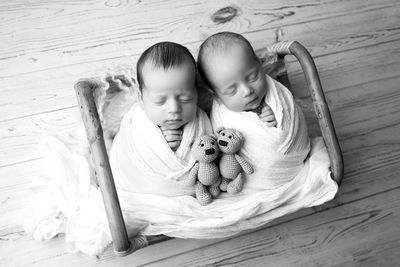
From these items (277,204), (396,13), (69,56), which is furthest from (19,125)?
(396,13)

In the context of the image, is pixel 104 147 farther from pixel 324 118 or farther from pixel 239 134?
pixel 324 118

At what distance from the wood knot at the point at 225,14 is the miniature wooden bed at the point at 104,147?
0.37 m

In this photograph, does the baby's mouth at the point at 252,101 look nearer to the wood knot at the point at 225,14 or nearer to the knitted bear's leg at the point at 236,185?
the knitted bear's leg at the point at 236,185

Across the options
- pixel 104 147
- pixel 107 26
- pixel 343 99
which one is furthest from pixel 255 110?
pixel 107 26

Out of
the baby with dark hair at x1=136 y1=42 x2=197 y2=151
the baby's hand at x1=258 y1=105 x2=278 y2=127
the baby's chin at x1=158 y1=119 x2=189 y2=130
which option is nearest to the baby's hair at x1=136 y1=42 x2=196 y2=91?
the baby with dark hair at x1=136 y1=42 x2=197 y2=151

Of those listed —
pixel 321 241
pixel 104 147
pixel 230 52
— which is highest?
pixel 230 52

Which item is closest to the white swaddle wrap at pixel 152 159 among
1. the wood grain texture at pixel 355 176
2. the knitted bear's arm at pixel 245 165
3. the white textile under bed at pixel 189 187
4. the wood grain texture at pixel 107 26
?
the white textile under bed at pixel 189 187

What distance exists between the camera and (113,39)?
4.43ft

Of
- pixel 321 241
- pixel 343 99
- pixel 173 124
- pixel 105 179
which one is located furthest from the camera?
pixel 343 99

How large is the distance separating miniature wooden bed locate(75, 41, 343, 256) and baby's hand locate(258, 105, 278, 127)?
0.10m

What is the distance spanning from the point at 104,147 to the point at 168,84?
7.3 inches

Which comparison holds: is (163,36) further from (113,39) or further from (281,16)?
(281,16)

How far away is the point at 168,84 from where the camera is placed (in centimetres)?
91

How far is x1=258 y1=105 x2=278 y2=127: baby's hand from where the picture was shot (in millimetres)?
1016
